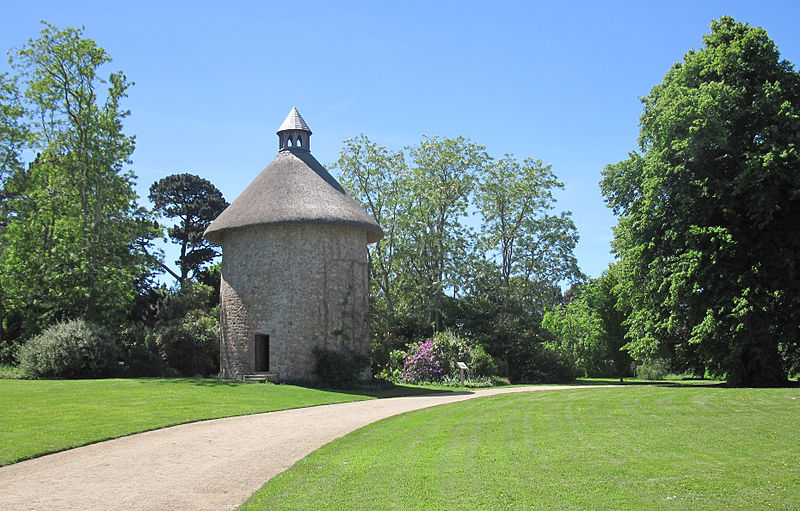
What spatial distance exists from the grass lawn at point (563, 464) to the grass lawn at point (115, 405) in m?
4.18

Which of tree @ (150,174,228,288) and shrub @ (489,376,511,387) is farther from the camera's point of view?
tree @ (150,174,228,288)

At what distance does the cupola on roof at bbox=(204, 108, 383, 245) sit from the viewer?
Answer: 925 inches

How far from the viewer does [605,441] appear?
32.0 ft

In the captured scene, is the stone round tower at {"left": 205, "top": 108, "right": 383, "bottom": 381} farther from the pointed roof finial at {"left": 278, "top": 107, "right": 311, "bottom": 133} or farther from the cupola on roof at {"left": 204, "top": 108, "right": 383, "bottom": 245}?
the pointed roof finial at {"left": 278, "top": 107, "right": 311, "bottom": 133}

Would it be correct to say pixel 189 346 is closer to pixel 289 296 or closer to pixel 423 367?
pixel 289 296

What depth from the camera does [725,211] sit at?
64.8ft

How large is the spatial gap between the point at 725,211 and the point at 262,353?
17.2 meters

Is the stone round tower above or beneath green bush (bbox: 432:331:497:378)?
above

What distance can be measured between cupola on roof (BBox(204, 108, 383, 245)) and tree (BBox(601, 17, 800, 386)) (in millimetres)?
10598

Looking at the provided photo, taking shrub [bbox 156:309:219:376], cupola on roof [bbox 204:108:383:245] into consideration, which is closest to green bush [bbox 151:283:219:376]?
shrub [bbox 156:309:219:376]

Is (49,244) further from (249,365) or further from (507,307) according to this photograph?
(507,307)

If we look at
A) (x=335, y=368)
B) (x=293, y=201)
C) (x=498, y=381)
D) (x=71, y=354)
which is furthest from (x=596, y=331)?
(x=71, y=354)

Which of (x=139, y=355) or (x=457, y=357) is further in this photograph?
(x=457, y=357)

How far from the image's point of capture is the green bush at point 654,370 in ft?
126
